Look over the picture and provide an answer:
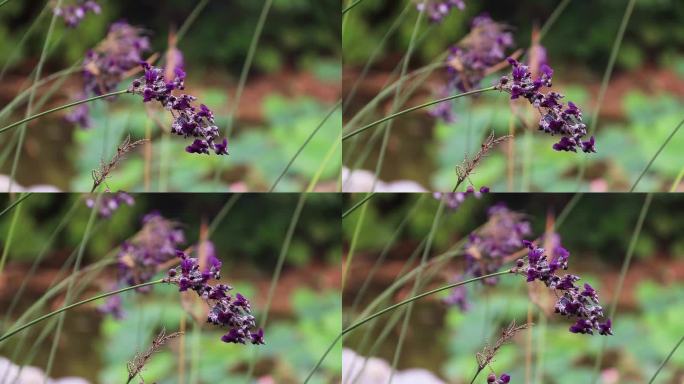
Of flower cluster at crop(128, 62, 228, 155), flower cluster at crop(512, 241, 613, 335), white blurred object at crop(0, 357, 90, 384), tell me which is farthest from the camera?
white blurred object at crop(0, 357, 90, 384)

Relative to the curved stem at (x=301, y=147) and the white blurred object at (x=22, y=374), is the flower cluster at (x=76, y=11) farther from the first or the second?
the white blurred object at (x=22, y=374)

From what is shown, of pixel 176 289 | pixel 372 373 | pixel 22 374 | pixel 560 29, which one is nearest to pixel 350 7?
pixel 560 29

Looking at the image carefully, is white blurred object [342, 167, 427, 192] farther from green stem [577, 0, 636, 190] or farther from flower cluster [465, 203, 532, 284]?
green stem [577, 0, 636, 190]

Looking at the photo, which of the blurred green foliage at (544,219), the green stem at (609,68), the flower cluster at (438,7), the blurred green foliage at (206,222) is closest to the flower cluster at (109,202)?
the blurred green foliage at (206,222)

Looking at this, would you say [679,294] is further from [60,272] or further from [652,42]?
[60,272]

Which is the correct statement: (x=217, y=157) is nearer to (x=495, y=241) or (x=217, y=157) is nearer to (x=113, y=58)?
(x=113, y=58)

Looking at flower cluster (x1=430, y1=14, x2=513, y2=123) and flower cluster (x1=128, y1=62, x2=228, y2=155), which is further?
flower cluster (x1=430, y1=14, x2=513, y2=123)

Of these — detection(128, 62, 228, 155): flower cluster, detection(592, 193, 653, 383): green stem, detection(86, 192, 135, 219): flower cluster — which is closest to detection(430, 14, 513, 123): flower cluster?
detection(592, 193, 653, 383): green stem
